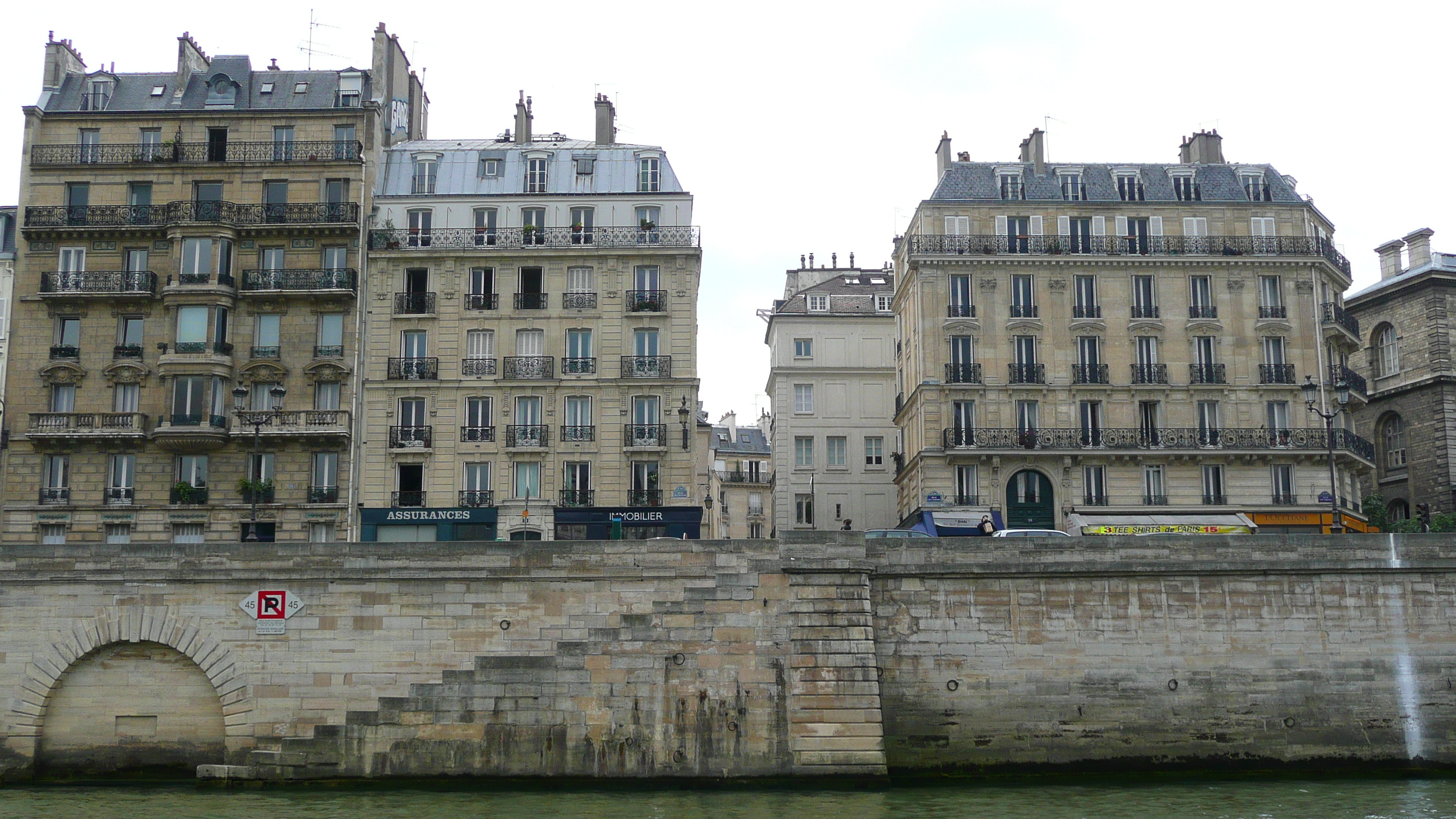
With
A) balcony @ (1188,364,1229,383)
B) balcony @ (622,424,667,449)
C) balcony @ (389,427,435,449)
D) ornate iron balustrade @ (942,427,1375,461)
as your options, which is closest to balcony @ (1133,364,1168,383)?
balcony @ (1188,364,1229,383)

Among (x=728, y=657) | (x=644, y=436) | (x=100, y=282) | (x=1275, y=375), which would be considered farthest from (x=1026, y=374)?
(x=100, y=282)

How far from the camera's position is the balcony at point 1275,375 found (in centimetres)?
4784

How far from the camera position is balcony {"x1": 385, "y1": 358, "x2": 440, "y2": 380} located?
45.0 metres

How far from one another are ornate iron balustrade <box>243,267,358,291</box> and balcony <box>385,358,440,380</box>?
Answer: 9.23 ft

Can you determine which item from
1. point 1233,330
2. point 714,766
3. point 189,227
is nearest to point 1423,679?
point 714,766

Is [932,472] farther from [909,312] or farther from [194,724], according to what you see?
[194,724]

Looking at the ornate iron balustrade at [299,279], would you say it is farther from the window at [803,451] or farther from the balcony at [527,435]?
the window at [803,451]

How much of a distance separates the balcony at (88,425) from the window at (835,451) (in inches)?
1044

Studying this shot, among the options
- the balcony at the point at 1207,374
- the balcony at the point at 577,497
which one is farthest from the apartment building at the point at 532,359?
the balcony at the point at 1207,374

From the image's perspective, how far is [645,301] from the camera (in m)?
45.6

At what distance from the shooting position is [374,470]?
44281 mm

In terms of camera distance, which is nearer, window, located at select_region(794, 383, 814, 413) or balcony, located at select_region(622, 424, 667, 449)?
A: balcony, located at select_region(622, 424, 667, 449)

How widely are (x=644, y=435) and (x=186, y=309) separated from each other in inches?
599

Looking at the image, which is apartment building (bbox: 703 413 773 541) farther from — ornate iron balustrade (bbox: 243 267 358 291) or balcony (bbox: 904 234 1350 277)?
ornate iron balustrade (bbox: 243 267 358 291)
